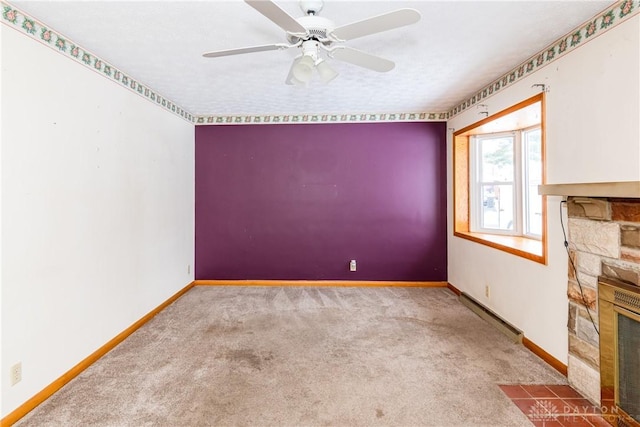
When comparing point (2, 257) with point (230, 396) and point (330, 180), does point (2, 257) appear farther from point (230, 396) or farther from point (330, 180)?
point (330, 180)

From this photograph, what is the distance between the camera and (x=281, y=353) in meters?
2.59

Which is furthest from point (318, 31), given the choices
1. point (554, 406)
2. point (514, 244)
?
point (514, 244)

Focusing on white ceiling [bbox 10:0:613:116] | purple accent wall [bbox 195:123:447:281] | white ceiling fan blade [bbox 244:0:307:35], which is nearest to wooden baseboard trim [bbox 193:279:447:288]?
purple accent wall [bbox 195:123:447:281]

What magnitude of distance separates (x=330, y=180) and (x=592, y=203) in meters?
2.99

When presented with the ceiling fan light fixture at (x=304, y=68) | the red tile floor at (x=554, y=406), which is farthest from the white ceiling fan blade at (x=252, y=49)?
the red tile floor at (x=554, y=406)

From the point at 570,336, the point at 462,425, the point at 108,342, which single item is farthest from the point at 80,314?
the point at 570,336

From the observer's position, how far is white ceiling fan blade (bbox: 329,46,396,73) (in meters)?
1.84

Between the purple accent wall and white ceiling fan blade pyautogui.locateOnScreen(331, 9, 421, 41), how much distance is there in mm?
2832

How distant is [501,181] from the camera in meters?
3.73

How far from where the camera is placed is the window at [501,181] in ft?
10.7

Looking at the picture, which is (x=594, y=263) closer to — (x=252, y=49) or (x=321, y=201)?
(x=252, y=49)

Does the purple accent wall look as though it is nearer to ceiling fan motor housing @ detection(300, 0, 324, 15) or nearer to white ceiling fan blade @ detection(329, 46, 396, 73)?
white ceiling fan blade @ detection(329, 46, 396, 73)

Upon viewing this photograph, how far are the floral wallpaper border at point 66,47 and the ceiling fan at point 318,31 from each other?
4.06 ft

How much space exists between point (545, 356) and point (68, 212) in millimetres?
3705
